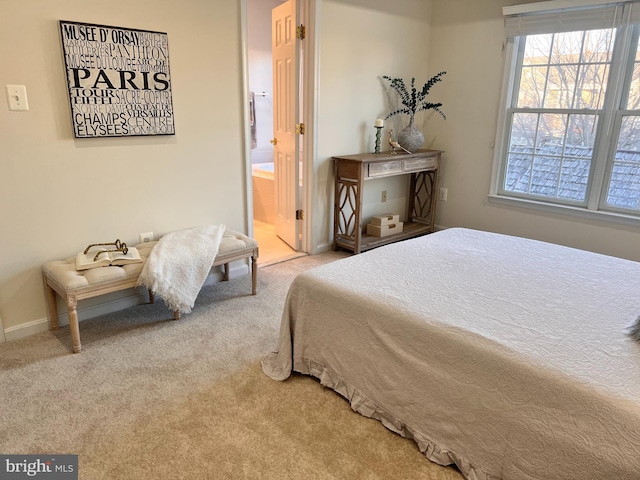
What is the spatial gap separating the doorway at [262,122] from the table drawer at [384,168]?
0.96 meters

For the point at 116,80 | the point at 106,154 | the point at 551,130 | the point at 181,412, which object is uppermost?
the point at 116,80

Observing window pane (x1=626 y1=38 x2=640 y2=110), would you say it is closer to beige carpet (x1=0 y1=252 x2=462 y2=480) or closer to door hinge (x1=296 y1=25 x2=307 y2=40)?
door hinge (x1=296 y1=25 x2=307 y2=40)

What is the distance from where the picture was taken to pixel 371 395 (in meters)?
1.94

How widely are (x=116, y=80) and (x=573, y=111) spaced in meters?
3.48

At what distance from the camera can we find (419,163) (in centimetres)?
429

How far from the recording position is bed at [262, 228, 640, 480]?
53.2 inches

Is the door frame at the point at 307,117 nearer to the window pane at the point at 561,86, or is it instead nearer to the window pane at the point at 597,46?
the window pane at the point at 561,86

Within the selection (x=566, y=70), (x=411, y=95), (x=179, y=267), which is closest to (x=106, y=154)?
(x=179, y=267)

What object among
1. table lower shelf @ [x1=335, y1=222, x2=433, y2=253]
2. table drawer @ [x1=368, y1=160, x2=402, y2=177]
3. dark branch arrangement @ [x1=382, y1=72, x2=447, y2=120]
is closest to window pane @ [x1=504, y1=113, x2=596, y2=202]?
dark branch arrangement @ [x1=382, y1=72, x2=447, y2=120]

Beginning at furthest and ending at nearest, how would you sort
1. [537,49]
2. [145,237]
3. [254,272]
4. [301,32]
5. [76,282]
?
[537,49] < [301,32] < [254,272] < [145,237] < [76,282]

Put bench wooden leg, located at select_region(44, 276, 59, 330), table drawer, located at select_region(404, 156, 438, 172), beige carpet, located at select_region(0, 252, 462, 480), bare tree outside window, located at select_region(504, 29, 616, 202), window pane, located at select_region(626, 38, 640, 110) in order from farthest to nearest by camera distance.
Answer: table drawer, located at select_region(404, 156, 438, 172) → bare tree outside window, located at select_region(504, 29, 616, 202) → window pane, located at select_region(626, 38, 640, 110) → bench wooden leg, located at select_region(44, 276, 59, 330) → beige carpet, located at select_region(0, 252, 462, 480)

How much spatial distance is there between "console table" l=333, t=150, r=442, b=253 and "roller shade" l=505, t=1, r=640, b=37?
1.26 m

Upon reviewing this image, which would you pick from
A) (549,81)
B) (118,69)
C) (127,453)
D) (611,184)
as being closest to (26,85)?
(118,69)

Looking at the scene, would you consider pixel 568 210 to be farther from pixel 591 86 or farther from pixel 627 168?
pixel 591 86
